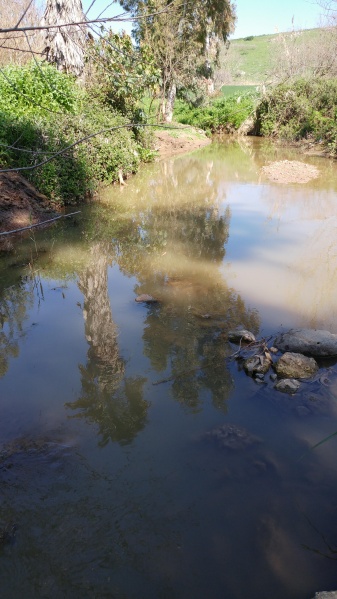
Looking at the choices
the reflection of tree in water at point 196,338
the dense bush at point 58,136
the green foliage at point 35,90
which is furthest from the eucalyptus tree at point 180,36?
the reflection of tree in water at point 196,338

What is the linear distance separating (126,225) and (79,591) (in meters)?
7.05

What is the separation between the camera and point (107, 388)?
374 cm

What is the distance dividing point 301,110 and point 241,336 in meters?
19.9

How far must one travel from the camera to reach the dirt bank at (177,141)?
18797 mm

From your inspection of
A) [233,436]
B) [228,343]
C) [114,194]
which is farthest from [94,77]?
[233,436]

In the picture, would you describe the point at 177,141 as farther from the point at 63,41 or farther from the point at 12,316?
the point at 12,316

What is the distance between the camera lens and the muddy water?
2.30 meters

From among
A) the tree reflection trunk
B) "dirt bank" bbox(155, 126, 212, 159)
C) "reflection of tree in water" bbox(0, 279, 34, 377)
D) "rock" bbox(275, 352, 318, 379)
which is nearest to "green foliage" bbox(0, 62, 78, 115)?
the tree reflection trunk

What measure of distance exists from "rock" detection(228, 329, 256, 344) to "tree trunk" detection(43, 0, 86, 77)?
10.1m

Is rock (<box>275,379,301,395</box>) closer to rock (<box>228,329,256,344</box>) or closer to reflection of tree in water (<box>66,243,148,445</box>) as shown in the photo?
rock (<box>228,329,256,344</box>)

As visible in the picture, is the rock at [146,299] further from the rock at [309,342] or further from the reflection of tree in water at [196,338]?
the rock at [309,342]

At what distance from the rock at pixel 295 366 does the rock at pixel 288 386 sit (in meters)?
0.12

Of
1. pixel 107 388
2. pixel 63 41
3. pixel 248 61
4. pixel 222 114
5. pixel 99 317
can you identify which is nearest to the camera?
pixel 107 388

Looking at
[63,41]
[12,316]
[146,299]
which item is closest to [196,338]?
[146,299]
